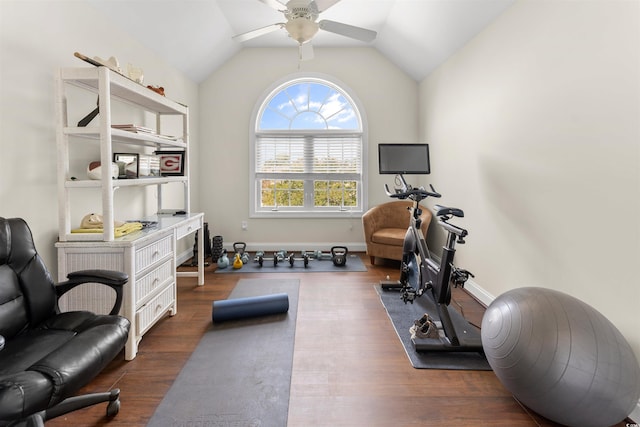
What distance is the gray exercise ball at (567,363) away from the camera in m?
1.48

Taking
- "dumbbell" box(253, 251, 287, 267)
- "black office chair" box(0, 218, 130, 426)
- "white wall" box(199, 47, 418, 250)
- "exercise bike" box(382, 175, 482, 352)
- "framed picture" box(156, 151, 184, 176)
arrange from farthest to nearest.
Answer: "white wall" box(199, 47, 418, 250) < "dumbbell" box(253, 251, 287, 267) < "framed picture" box(156, 151, 184, 176) < "exercise bike" box(382, 175, 482, 352) < "black office chair" box(0, 218, 130, 426)

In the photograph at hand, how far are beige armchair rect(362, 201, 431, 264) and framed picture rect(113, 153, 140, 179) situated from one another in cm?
275

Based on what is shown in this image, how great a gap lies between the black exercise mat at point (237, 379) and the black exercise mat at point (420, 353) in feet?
2.60

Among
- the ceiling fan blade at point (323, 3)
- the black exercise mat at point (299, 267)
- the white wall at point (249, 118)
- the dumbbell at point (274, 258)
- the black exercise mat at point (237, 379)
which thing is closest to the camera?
the black exercise mat at point (237, 379)

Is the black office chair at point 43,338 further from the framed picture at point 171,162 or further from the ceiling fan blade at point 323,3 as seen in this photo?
the ceiling fan blade at point 323,3

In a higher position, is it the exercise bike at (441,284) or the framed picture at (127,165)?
the framed picture at (127,165)

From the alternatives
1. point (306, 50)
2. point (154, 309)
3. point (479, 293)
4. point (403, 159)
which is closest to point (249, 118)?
point (306, 50)

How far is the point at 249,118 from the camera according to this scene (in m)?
5.26

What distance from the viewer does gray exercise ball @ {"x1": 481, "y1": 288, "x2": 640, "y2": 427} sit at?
1482mm

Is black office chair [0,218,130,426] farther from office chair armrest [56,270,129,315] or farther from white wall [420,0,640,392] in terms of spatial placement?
white wall [420,0,640,392]

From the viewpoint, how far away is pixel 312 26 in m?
2.62

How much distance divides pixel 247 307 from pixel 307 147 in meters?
3.07

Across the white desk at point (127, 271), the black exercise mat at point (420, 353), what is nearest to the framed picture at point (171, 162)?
the white desk at point (127, 271)

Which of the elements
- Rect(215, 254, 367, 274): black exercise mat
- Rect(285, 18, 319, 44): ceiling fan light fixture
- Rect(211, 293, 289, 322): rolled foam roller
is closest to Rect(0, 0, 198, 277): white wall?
Rect(211, 293, 289, 322): rolled foam roller
